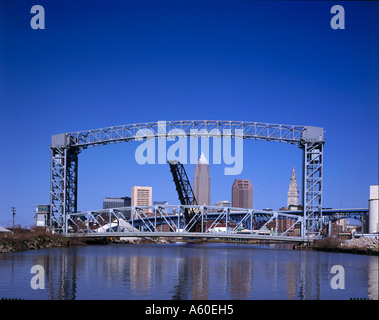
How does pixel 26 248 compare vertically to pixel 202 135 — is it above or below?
below

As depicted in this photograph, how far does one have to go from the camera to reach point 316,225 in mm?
61406

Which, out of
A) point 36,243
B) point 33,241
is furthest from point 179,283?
point 36,243

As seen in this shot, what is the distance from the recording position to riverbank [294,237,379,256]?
168 feet

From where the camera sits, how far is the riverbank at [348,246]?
51169mm

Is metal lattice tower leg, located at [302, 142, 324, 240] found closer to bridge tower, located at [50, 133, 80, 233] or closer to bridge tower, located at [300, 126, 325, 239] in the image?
bridge tower, located at [300, 126, 325, 239]

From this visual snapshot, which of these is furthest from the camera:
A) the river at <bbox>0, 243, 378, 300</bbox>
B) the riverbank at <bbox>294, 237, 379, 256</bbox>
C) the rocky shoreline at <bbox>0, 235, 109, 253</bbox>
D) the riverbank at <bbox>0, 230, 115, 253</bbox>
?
the riverbank at <bbox>294, 237, 379, 256</bbox>

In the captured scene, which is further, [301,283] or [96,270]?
[96,270]

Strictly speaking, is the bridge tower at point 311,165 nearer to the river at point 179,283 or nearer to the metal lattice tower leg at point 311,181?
the metal lattice tower leg at point 311,181

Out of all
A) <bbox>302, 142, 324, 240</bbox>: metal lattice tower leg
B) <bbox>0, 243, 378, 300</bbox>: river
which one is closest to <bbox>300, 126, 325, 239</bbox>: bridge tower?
<bbox>302, 142, 324, 240</bbox>: metal lattice tower leg
